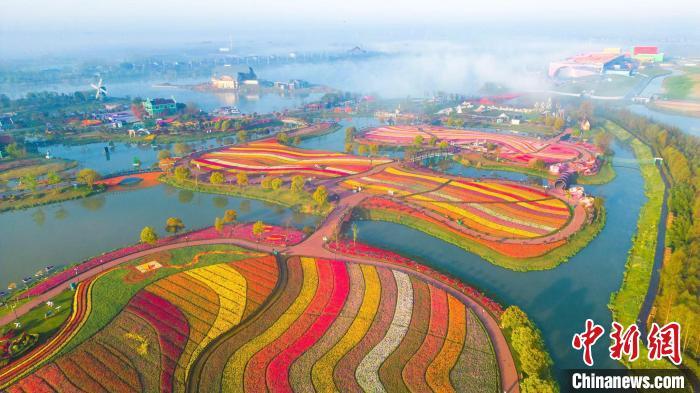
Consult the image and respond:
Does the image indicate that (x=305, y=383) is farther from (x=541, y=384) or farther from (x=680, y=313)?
(x=680, y=313)

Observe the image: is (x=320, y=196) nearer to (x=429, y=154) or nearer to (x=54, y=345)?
(x=54, y=345)

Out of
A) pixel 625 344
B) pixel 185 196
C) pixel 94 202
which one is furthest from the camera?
pixel 185 196

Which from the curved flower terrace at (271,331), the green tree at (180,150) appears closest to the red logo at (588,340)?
the curved flower terrace at (271,331)

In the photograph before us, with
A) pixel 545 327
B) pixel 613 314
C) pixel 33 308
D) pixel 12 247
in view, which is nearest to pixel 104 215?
pixel 12 247

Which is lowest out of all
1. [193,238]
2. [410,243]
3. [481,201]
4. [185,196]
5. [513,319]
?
[410,243]

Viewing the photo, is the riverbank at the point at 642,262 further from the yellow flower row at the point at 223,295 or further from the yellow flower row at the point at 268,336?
the yellow flower row at the point at 223,295

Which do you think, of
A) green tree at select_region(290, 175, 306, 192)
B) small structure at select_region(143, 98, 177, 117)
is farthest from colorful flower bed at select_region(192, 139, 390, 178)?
small structure at select_region(143, 98, 177, 117)

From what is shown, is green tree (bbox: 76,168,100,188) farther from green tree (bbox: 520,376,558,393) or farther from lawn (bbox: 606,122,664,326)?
lawn (bbox: 606,122,664,326)

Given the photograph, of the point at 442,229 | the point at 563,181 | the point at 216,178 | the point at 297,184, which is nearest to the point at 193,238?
the point at 297,184
